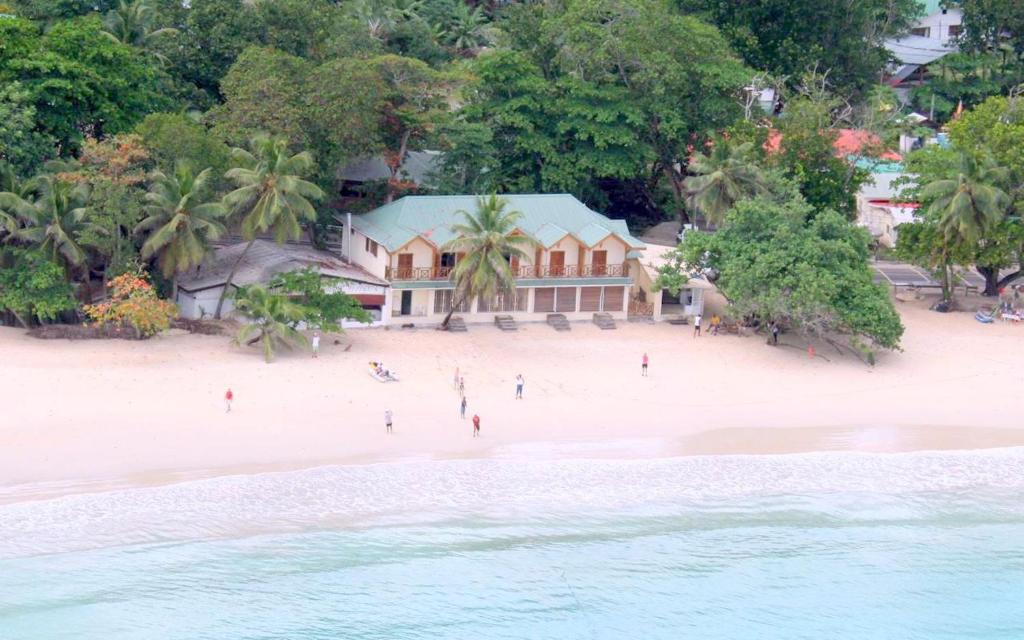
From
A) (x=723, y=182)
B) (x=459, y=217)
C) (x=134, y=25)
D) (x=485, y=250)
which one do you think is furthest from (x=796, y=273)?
(x=134, y=25)

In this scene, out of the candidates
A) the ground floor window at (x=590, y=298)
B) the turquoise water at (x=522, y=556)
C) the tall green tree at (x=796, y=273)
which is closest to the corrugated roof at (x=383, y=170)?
the ground floor window at (x=590, y=298)

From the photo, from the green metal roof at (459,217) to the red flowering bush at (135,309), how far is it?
8403 mm

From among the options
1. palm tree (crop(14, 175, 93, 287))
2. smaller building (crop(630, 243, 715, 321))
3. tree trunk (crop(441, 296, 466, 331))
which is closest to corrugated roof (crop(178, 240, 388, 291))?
tree trunk (crop(441, 296, 466, 331))

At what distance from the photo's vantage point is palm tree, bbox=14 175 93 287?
45750 millimetres

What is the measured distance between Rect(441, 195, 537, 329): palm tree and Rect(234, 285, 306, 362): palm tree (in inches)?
229

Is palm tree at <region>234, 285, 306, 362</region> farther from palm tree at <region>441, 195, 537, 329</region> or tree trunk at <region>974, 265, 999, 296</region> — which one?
tree trunk at <region>974, 265, 999, 296</region>

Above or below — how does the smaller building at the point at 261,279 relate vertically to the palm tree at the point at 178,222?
below

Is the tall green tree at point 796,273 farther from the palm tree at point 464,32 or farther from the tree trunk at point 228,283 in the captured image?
the palm tree at point 464,32

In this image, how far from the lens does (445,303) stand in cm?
5109

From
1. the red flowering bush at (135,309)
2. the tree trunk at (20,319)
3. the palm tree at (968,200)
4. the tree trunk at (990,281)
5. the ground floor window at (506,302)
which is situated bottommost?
the tree trunk at (20,319)

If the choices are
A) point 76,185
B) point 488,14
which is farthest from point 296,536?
point 488,14

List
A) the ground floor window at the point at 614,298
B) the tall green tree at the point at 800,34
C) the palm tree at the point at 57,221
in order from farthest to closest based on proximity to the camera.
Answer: the tall green tree at the point at 800,34 < the ground floor window at the point at 614,298 < the palm tree at the point at 57,221

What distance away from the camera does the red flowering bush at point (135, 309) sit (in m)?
45.2

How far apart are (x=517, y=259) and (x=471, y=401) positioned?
29.8ft
